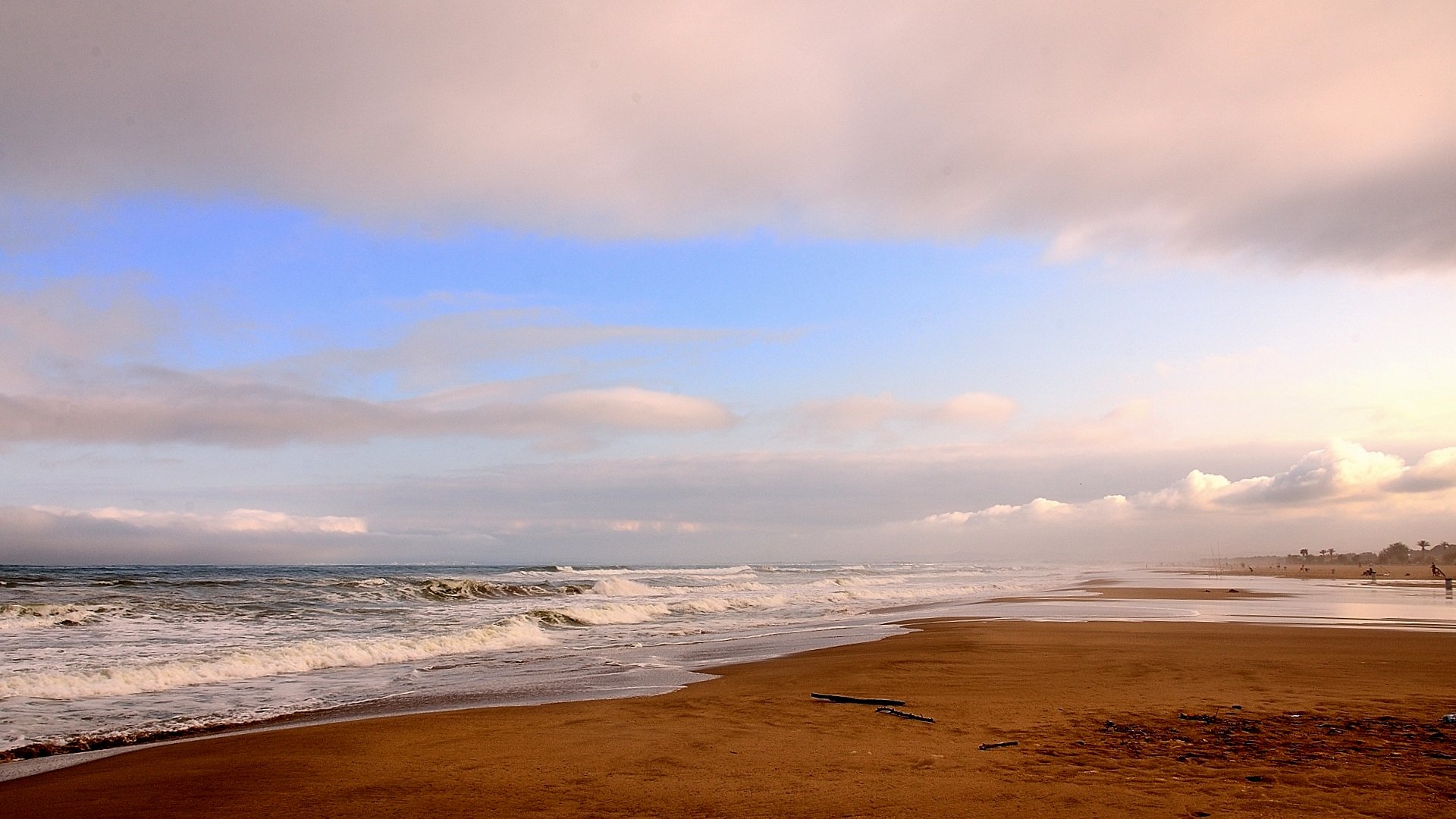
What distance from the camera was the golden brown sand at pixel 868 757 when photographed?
5762mm

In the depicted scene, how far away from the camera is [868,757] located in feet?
23.3

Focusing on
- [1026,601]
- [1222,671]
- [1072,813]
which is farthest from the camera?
[1026,601]

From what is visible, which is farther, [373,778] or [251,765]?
[251,765]

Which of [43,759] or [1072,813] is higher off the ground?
[1072,813]

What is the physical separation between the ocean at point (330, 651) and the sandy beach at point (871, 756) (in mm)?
1921

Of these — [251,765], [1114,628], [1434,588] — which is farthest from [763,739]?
[1434,588]

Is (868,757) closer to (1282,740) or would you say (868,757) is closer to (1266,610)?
(1282,740)

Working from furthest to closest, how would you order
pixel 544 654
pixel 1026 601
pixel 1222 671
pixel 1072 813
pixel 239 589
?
pixel 239 589 < pixel 1026 601 < pixel 544 654 < pixel 1222 671 < pixel 1072 813

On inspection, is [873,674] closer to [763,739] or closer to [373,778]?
[763,739]

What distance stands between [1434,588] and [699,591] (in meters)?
42.0

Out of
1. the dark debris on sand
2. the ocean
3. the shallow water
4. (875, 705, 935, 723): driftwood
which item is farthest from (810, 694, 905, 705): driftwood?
the shallow water

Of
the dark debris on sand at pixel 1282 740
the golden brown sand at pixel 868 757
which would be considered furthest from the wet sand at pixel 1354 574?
the dark debris on sand at pixel 1282 740

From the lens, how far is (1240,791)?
5.69 meters

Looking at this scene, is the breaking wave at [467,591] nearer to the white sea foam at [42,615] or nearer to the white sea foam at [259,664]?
the white sea foam at [42,615]
